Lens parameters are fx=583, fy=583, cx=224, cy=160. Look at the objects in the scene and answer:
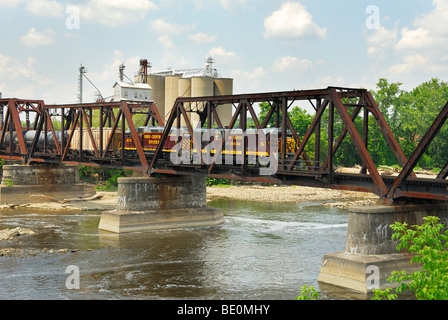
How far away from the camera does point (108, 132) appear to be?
5428 centimetres

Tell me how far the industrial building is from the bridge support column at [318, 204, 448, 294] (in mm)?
85026

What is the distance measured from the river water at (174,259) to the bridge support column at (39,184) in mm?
10228

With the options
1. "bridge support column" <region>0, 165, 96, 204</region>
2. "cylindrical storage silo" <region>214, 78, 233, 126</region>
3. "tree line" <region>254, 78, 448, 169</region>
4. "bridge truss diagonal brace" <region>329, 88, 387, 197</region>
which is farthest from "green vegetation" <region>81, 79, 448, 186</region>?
"bridge truss diagonal brace" <region>329, 88, 387, 197</region>

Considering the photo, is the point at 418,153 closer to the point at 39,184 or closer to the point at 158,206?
the point at 158,206

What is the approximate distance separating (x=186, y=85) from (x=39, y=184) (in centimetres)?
5728

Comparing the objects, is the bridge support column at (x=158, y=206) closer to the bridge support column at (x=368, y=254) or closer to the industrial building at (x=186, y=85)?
the bridge support column at (x=368, y=254)

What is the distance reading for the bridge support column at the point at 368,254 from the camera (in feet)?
82.0

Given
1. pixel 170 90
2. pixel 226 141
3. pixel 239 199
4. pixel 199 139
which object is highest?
pixel 170 90

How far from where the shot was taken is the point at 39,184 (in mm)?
62031

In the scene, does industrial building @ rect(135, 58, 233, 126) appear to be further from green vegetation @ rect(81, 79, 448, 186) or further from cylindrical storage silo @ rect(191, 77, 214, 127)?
green vegetation @ rect(81, 79, 448, 186)

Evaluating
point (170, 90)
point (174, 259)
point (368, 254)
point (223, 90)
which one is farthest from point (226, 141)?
point (170, 90)

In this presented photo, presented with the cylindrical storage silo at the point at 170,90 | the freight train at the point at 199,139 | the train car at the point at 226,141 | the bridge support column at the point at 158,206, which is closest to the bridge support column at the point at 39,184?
the freight train at the point at 199,139
